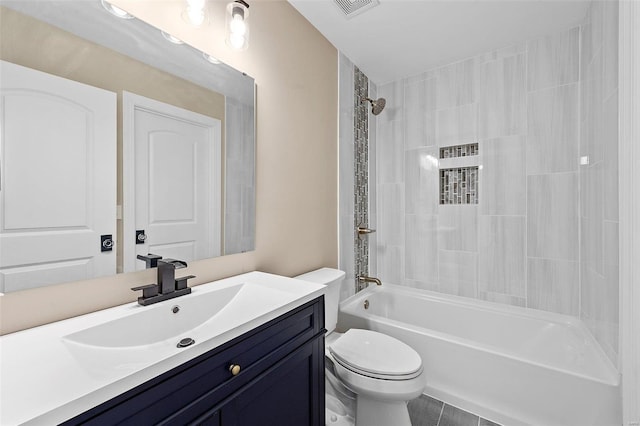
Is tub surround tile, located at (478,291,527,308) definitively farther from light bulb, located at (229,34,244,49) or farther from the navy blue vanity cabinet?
light bulb, located at (229,34,244,49)

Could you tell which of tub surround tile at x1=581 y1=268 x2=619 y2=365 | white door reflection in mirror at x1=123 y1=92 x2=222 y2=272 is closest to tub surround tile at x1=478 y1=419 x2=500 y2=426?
tub surround tile at x1=581 y1=268 x2=619 y2=365

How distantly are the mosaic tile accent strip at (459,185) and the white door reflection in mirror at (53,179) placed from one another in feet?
7.56

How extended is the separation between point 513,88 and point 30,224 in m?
2.77

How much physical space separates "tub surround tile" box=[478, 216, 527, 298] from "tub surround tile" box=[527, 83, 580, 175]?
0.42 meters

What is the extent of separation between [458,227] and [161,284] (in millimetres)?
Answer: 2182

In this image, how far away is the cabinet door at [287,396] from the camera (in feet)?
2.74

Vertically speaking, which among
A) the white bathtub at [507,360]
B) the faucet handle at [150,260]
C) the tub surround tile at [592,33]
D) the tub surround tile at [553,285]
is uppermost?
the tub surround tile at [592,33]

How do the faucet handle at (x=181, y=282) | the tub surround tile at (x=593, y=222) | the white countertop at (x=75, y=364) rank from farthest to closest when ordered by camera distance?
the tub surround tile at (x=593, y=222) < the faucet handle at (x=181, y=282) < the white countertop at (x=75, y=364)

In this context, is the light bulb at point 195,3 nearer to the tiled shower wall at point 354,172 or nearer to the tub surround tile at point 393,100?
the tiled shower wall at point 354,172

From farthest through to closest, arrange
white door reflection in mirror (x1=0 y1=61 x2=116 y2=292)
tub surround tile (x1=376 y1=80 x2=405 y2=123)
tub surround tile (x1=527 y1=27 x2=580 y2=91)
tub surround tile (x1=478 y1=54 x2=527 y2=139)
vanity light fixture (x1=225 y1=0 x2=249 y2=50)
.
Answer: tub surround tile (x1=376 y1=80 x2=405 y2=123)
tub surround tile (x1=478 y1=54 x2=527 y2=139)
tub surround tile (x1=527 y1=27 x2=580 y2=91)
vanity light fixture (x1=225 y1=0 x2=249 y2=50)
white door reflection in mirror (x1=0 y1=61 x2=116 y2=292)

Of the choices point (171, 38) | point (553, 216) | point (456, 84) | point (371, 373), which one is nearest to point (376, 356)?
point (371, 373)

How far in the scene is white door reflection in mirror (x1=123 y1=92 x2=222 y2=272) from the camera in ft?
3.32

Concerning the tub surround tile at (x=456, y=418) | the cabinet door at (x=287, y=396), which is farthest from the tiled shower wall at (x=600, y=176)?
the cabinet door at (x=287, y=396)

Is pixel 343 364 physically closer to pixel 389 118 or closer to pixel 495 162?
pixel 495 162
